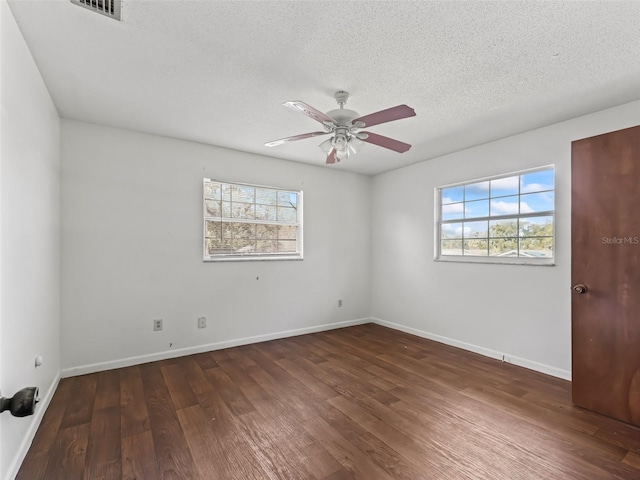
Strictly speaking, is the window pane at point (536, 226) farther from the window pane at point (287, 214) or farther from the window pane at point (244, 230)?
the window pane at point (244, 230)

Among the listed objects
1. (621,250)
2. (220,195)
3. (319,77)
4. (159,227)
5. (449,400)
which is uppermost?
(319,77)

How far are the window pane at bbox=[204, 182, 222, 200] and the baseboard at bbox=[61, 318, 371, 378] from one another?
1832 millimetres

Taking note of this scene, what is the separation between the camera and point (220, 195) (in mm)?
3891

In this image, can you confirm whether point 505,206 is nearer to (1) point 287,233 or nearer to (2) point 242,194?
(1) point 287,233

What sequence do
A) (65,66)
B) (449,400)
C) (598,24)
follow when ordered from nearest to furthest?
(598,24) → (65,66) → (449,400)

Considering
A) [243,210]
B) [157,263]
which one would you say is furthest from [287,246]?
[157,263]

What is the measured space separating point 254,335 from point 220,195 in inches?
74.6

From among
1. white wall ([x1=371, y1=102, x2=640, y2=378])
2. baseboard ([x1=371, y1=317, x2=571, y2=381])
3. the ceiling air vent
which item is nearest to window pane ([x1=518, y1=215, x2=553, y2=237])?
white wall ([x1=371, y1=102, x2=640, y2=378])

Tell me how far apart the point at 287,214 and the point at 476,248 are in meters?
2.57

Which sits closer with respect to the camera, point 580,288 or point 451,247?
point 580,288

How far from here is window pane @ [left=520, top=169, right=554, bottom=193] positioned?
10.3ft

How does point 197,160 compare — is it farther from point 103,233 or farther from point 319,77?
point 319,77

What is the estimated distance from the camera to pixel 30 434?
6.40 ft

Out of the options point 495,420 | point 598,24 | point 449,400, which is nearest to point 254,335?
point 449,400
